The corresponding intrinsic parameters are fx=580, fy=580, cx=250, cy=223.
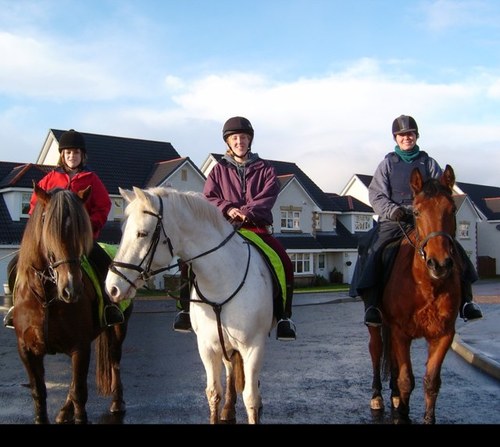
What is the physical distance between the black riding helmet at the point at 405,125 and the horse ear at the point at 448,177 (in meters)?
1.01

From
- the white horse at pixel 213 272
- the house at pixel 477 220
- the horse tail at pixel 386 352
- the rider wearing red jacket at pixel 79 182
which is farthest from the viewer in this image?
the house at pixel 477 220

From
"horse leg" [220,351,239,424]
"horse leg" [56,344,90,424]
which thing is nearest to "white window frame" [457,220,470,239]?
"horse leg" [220,351,239,424]

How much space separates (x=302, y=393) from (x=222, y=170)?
336 cm

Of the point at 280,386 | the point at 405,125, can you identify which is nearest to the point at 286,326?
the point at 405,125

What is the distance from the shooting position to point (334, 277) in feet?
156

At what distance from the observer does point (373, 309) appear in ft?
20.0

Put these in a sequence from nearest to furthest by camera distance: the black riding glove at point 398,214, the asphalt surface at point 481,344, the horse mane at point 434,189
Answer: the horse mane at point 434,189, the black riding glove at point 398,214, the asphalt surface at point 481,344

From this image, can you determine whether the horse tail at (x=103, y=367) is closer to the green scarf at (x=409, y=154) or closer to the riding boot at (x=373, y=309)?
the riding boot at (x=373, y=309)

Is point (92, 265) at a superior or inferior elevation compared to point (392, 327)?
superior

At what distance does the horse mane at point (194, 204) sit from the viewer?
16.1ft

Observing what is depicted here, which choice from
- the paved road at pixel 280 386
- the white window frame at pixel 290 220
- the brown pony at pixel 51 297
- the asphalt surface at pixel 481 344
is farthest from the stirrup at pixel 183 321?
the white window frame at pixel 290 220

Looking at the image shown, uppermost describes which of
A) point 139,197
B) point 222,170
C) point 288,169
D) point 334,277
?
point 288,169

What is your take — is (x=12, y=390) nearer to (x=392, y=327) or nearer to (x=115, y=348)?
(x=115, y=348)
